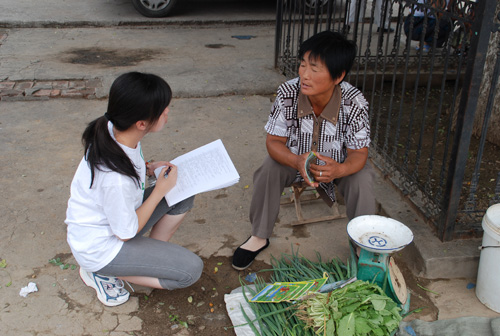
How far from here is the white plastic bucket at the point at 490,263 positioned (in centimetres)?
217

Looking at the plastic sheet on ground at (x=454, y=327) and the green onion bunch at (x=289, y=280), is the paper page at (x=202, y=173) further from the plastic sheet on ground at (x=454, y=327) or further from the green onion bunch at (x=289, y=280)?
the plastic sheet on ground at (x=454, y=327)

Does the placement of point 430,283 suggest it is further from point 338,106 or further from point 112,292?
point 112,292

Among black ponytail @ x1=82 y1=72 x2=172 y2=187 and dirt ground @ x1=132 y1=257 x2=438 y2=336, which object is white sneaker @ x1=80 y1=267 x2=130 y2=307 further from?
black ponytail @ x1=82 y1=72 x2=172 y2=187

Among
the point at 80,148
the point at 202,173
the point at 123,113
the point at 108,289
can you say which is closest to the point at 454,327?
the point at 202,173

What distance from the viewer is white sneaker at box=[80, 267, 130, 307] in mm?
2252

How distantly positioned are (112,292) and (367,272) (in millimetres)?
1215

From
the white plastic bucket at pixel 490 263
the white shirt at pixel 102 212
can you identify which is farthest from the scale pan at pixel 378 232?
the white shirt at pixel 102 212

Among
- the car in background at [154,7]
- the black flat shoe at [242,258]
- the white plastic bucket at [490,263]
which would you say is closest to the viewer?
the white plastic bucket at [490,263]

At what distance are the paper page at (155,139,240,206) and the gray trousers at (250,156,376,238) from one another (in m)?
0.30

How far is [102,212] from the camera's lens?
2.07m

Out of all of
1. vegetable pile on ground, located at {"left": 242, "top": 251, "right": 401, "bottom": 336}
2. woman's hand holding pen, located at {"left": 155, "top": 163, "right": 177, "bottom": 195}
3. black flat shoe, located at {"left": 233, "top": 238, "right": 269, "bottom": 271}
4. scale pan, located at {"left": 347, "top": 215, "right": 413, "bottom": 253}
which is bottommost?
black flat shoe, located at {"left": 233, "top": 238, "right": 269, "bottom": 271}

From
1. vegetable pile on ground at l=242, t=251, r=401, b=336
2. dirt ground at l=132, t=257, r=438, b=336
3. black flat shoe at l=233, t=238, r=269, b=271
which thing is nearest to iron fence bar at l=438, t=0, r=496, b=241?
dirt ground at l=132, t=257, r=438, b=336

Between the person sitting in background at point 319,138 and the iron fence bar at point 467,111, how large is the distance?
0.40 m

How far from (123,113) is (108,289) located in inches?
35.7
